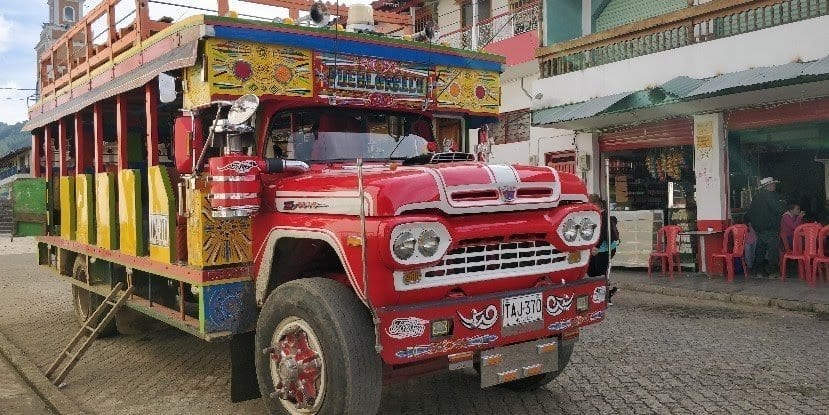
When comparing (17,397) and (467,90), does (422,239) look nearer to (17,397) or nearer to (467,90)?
(467,90)

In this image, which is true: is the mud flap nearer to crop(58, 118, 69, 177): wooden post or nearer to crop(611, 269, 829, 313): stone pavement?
crop(58, 118, 69, 177): wooden post

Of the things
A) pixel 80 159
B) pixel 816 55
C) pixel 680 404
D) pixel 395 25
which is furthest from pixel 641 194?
pixel 80 159

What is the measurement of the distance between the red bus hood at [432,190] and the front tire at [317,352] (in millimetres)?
519

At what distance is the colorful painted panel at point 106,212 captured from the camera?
20.4ft

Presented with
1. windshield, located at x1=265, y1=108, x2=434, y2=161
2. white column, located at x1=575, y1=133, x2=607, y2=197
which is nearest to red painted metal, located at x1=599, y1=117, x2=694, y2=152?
white column, located at x1=575, y1=133, x2=607, y2=197

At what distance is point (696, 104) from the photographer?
11.3m

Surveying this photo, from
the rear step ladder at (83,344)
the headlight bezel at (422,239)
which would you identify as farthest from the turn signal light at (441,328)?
the rear step ladder at (83,344)

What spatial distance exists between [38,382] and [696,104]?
10437 mm

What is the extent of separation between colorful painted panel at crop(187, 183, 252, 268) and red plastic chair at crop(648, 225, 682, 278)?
9515 millimetres

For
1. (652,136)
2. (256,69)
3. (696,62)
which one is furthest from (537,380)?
(652,136)

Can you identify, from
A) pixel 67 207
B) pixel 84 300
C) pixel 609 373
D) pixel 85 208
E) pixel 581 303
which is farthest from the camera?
pixel 84 300

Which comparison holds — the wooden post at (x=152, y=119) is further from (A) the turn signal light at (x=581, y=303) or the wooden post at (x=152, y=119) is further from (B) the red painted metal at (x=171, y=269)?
(A) the turn signal light at (x=581, y=303)

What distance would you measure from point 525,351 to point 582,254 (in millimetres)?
779

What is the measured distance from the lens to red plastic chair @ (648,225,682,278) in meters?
12.3
